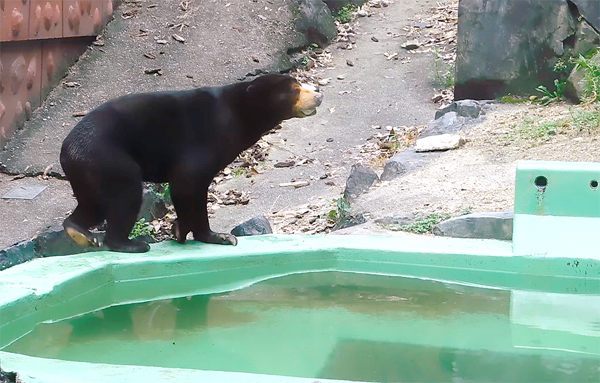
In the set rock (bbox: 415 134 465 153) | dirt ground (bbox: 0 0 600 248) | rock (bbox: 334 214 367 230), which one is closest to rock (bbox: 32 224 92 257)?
dirt ground (bbox: 0 0 600 248)

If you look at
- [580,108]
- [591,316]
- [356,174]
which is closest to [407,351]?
[591,316]

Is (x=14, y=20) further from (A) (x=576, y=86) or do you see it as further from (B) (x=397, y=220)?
(A) (x=576, y=86)

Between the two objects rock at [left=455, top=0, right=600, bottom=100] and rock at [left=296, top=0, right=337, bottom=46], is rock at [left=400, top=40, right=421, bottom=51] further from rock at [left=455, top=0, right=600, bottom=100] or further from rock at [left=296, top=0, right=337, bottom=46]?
rock at [left=455, top=0, right=600, bottom=100]

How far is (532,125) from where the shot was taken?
24.5 ft

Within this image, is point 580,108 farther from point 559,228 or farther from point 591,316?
point 591,316

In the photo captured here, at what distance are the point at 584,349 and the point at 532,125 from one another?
425 centimetres

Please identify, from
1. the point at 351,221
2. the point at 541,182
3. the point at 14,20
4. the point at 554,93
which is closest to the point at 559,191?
the point at 541,182

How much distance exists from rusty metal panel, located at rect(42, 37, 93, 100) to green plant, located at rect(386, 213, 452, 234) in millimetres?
5396

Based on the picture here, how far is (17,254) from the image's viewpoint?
598cm

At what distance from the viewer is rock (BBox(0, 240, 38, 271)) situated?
229 inches

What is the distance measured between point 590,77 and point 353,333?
4.90 meters

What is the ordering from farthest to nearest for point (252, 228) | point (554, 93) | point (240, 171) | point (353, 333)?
point (240, 171) < point (554, 93) < point (252, 228) < point (353, 333)

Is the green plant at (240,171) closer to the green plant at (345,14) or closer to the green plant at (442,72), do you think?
the green plant at (442,72)

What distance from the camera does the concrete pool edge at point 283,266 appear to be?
408 centimetres
